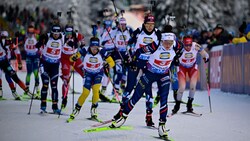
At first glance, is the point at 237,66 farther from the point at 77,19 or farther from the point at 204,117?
the point at 77,19

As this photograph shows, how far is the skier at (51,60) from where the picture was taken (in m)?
13.9

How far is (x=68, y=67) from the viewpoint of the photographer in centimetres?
1596

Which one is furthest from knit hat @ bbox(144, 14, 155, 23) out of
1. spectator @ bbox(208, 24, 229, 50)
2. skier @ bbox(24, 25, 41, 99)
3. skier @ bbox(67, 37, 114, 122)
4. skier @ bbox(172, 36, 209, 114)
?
spectator @ bbox(208, 24, 229, 50)

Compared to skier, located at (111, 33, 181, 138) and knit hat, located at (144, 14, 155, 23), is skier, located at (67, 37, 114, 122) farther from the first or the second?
skier, located at (111, 33, 181, 138)

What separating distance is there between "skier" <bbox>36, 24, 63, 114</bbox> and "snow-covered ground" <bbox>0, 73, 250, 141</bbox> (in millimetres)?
625

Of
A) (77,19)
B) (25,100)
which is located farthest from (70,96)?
(77,19)

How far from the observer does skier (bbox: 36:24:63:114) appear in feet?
45.4

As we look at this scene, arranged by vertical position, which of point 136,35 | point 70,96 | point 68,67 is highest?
point 136,35

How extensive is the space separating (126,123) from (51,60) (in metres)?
3.08

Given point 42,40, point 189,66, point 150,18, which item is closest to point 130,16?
point 189,66

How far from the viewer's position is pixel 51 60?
46.2ft

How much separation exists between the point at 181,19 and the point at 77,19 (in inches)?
901

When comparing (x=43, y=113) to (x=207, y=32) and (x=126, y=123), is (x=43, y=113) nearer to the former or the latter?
(x=126, y=123)

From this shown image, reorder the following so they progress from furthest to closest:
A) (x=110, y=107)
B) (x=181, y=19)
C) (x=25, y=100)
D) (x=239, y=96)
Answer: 1. (x=181, y=19)
2. (x=239, y=96)
3. (x=25, y=100)
4. (x=110, y=107)
